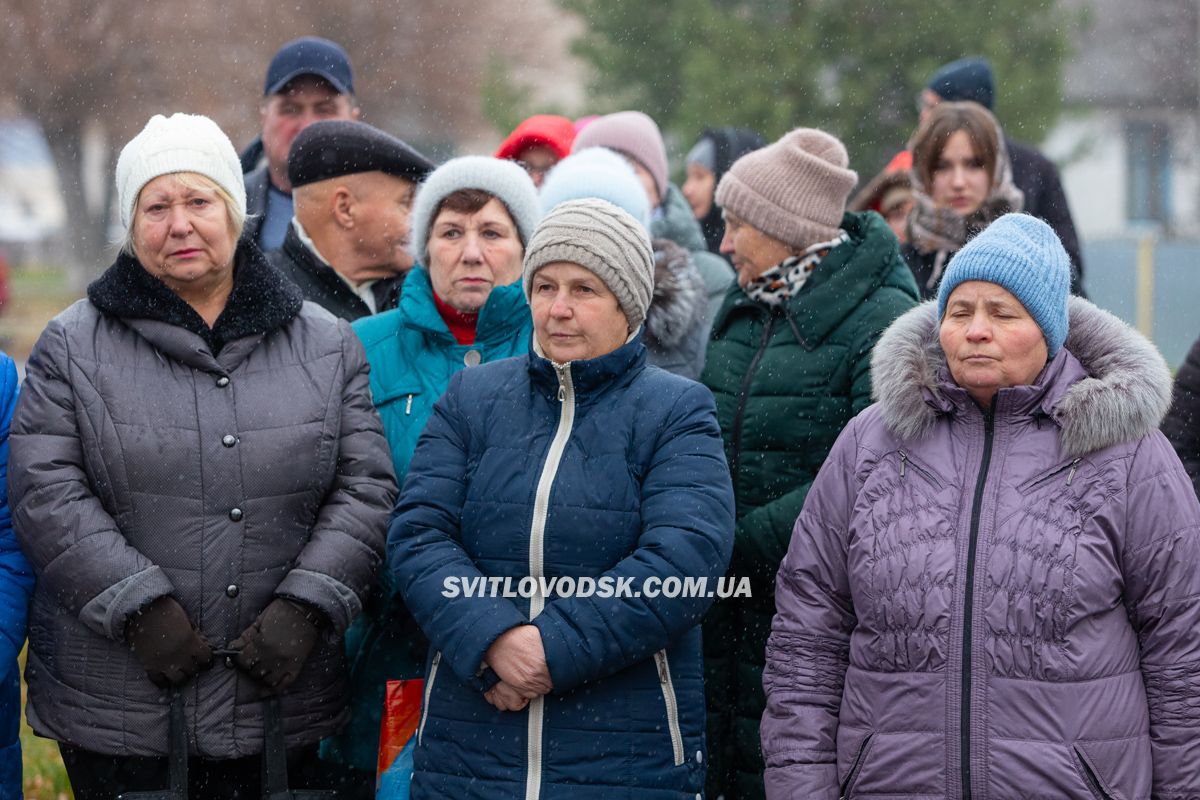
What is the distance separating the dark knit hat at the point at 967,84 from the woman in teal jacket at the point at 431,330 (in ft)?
11.3

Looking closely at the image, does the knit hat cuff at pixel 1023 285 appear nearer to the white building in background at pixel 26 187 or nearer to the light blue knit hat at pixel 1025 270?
the light blue knit hat at pixel 1025 270

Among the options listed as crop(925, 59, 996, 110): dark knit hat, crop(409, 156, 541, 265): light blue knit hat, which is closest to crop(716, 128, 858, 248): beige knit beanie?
crop(409, 156, 541, 265): light blue knit hat

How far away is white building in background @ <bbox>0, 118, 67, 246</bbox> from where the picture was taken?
2505cm

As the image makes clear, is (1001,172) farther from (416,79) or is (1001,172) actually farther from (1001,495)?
(416,79)

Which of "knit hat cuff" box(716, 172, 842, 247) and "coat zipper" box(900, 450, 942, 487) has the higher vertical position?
"knit hat cuff" box(716, 172, 842, 247)

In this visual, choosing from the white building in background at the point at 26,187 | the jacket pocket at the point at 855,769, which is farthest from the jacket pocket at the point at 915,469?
the white building in background at the point at 26,187

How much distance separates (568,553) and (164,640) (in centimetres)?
100

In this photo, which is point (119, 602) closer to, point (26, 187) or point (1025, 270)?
point (1025, 270)

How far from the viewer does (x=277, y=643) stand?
369 cm

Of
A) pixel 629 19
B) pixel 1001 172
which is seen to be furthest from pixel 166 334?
pixel 629 19

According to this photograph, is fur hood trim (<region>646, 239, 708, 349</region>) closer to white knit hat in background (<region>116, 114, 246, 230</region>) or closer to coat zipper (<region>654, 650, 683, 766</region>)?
white knit hat in background (<region>116, 114, 246, 230</region>)

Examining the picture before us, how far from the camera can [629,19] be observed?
833 inches

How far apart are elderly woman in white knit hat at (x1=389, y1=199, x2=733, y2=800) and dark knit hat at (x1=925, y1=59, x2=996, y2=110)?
4081 mm

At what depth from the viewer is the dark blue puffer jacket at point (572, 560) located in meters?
3.41
